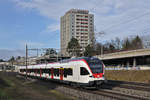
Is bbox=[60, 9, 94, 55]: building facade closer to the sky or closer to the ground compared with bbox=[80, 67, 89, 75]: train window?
closer to the sky

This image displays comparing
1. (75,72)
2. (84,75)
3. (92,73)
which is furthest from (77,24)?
(92,73)

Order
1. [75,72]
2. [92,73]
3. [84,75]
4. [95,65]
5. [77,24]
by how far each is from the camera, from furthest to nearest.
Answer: [77,24] → [75,72] → [95,65] → [84,75] → [92,73]

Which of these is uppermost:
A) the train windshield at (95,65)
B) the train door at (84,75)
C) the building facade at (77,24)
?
the building facade at (77,24)

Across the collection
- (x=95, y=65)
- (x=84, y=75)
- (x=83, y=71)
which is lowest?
(x=84, y=75)

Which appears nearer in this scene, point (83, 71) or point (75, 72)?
point (83, 71)

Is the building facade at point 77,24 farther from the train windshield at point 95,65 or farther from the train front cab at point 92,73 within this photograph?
the train front cab at point 92,73

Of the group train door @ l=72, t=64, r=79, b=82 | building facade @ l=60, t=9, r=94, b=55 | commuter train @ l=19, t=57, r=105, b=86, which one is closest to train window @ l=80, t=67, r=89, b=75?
commuter train @ l=19, t=57, r=105, b=86

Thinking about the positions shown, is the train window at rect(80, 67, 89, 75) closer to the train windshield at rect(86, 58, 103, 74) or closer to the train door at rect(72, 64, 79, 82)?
the train windshield at rect(86, 58, 103, 74)

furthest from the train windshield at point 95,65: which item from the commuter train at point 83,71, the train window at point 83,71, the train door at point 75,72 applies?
the train door at point 75,72

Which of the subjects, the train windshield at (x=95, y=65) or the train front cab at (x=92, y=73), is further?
the train windshield at (x=95, y=65)

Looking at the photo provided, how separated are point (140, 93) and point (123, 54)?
42467mm

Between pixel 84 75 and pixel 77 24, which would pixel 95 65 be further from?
pixel 77 24

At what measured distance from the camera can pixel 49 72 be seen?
33.3 m

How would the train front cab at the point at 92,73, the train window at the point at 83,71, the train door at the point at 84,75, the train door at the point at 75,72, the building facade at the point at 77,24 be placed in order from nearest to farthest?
the train front cab at the point at 92,73 < the train door at the point at 84,75 < the train window at the point at 83,71 < the train door at the point at 75,72 < the building facade at the point at 77,24
